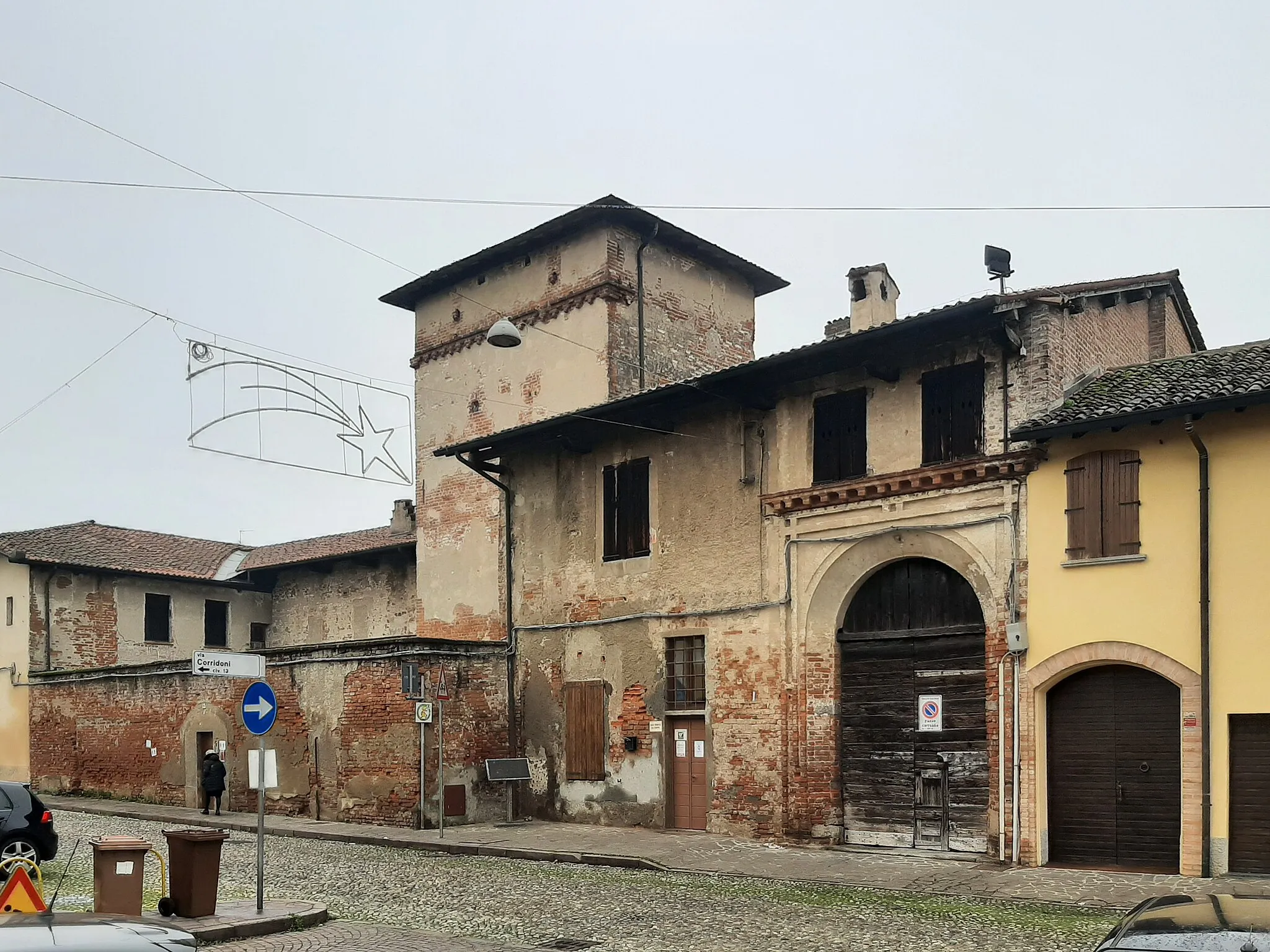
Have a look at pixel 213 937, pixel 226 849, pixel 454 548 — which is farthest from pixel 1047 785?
pixel 454 548

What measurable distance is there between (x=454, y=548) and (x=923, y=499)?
37.8ft

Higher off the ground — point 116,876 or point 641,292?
point 641,292

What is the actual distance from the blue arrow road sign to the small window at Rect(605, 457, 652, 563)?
31.7 ft

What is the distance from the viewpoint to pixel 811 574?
61.5ft

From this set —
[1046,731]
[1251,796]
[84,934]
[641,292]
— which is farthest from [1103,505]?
[84,934]

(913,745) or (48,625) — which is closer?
(913,745)

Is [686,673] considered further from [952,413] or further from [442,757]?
[952,413]

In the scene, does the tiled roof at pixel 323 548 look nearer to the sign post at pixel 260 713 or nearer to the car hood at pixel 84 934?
the sign post at pixel 260 713

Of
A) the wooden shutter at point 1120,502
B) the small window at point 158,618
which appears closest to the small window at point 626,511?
the wooden shutter at point 1120,502

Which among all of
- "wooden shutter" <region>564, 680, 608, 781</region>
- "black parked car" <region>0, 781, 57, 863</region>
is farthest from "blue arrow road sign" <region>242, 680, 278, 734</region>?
"wooden shutter" <region>564, 680, 608, 781</region>

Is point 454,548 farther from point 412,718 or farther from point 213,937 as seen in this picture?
point 213,937

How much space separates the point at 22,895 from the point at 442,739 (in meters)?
13.2

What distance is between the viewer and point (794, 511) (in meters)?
19.1

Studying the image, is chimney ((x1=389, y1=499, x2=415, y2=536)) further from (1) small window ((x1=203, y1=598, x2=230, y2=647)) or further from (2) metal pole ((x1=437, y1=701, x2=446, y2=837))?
(2) metal pole ((x1=437, y1=701, x2=446, y2=837))
